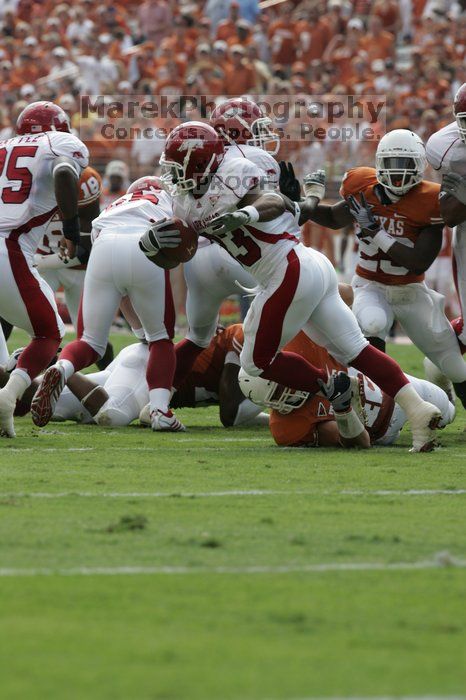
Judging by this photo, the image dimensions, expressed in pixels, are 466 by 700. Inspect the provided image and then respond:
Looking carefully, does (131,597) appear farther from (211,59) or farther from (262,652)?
(211,59)

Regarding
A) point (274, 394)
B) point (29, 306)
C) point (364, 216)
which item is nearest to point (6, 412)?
point (29, 306)

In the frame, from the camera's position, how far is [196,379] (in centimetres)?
766

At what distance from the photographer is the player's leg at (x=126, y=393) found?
7.39m

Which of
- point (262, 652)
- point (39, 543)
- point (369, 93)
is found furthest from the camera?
point (369, 93)

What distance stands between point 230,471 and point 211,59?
13.4 m

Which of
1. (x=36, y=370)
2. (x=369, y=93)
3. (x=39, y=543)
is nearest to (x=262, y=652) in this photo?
(x=39, y=543)

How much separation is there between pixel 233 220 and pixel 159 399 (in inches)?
61.8

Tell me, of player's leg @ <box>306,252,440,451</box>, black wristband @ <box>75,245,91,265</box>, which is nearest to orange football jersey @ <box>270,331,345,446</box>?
player's leg @ <box>306,252,440,451</box>

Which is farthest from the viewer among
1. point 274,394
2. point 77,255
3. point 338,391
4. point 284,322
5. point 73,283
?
point 73,283

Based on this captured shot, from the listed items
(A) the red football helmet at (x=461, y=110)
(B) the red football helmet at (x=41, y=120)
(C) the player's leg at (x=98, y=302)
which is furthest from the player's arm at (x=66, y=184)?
(A) the red football helmet at (x=461, y=110)

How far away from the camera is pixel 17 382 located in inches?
259

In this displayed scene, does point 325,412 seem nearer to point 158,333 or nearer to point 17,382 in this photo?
point 158,333

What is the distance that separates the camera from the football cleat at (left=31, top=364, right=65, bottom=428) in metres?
6.44

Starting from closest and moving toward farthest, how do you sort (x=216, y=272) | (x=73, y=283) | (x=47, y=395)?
(x=47, y=395) < (x=216, y=272) < (x=73, y=283)
